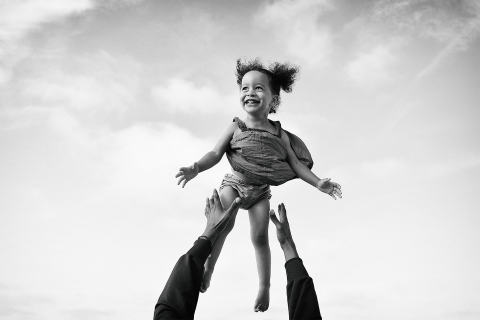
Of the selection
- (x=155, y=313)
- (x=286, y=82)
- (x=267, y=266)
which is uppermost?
(x=286, y=82)

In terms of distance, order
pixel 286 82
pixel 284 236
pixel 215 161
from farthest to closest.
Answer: pixel 286 82
pixel 215 161
pixel 284 236

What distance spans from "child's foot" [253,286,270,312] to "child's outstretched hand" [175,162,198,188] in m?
1.25

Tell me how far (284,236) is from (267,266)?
1235 mm

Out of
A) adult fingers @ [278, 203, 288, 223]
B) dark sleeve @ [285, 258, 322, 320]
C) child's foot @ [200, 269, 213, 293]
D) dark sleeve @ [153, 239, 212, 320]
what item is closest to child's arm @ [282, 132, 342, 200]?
adult fingers @ [278, 203, 288, 223]

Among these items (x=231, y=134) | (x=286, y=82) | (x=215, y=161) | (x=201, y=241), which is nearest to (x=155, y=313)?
(x=201, y=241)

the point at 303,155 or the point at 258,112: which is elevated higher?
the point at 258,112

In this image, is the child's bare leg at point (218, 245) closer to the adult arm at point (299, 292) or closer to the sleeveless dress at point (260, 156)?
the sleeveless dress at point (260, 156)

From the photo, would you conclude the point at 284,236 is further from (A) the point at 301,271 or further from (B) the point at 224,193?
(B) the point at 224,193

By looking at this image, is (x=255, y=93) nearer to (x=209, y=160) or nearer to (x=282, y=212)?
(x=209, y=160)

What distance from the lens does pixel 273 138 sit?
13.5 ft

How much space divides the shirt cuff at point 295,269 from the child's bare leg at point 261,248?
1.37 m

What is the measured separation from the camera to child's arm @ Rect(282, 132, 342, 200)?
3.85 metres

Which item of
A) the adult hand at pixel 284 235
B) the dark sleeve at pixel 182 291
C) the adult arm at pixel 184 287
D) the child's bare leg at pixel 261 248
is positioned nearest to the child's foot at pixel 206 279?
the child's bare leg at pixel 261 248

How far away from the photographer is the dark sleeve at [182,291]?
2.21 meters
